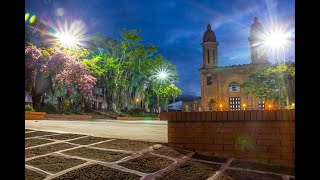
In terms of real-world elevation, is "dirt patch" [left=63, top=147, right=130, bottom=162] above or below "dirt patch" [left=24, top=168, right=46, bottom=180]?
above

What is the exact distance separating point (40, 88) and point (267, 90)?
25421 millimetres

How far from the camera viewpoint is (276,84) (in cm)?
3120

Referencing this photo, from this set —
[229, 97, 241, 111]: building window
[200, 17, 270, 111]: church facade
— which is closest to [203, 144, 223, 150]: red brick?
[200, 17, 270, 111]: church facade

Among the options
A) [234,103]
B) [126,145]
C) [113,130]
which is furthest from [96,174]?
[234,103]

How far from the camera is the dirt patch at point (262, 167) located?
3.99 metres

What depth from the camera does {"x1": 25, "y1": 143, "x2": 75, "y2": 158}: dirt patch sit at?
162 inches

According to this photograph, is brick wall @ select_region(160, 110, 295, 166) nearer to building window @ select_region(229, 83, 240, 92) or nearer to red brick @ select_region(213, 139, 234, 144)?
red brick @ select_region(213, 139, 234, 144)

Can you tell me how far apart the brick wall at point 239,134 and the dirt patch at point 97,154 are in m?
1.16

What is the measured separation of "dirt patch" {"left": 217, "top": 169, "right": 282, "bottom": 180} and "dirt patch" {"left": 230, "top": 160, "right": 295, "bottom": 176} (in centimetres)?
24

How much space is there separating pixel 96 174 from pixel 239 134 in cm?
246
